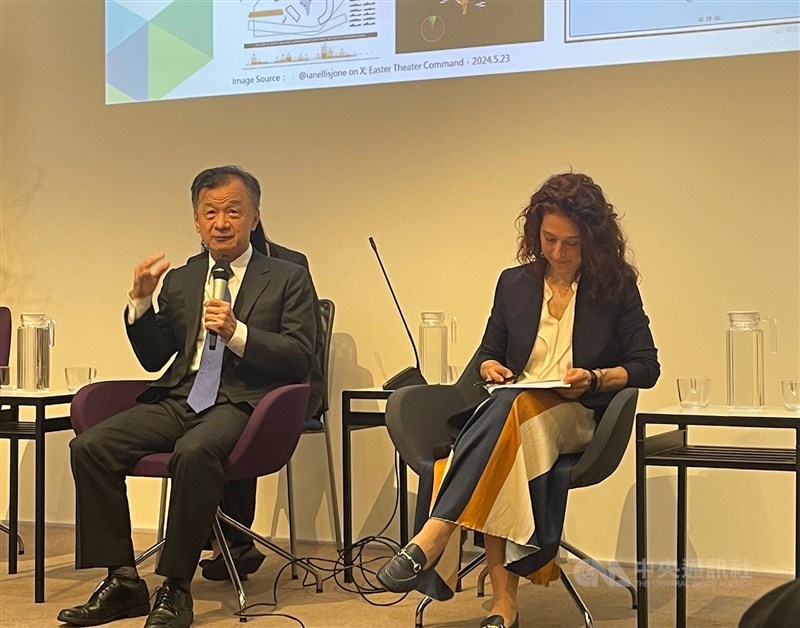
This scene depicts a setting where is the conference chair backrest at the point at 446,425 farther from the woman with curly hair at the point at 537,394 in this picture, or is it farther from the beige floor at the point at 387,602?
the beige floor at the point at 387,602

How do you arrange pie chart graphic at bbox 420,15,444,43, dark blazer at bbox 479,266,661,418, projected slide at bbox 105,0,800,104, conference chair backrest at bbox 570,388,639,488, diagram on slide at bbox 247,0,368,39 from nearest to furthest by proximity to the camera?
conference chair backrest at bbox 570,388,639,488
dark blazer at bbox 479,266,661,418
projected slide at bbox 105,0,800,104
pie chart graphic at bbox 420,15,444,43
diagram on slide at bbox 247,0,368,39

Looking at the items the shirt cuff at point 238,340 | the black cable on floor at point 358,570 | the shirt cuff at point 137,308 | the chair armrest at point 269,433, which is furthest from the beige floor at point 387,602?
the shirt cuff at point 137,308

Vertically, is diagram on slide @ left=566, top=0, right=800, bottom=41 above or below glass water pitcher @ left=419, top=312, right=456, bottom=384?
above

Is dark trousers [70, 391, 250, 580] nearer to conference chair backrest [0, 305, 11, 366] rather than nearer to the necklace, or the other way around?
the necklace

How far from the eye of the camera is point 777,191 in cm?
379

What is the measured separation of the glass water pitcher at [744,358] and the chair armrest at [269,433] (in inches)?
51.5

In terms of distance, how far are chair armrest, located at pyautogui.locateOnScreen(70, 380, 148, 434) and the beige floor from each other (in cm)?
57

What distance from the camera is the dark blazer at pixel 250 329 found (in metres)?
3.34

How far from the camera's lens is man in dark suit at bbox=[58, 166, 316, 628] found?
306cm

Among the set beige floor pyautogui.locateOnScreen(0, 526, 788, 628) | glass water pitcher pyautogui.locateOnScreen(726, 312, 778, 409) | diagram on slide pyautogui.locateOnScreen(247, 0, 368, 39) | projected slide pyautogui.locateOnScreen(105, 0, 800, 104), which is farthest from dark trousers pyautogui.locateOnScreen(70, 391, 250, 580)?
diagram on slide pyautogui.locateOnScreen(247, 0, 368, 39)

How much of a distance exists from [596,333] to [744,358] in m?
0.53

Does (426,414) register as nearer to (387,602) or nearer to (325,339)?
(387,602)

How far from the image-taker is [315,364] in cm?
354

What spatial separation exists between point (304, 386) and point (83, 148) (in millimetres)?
2145
